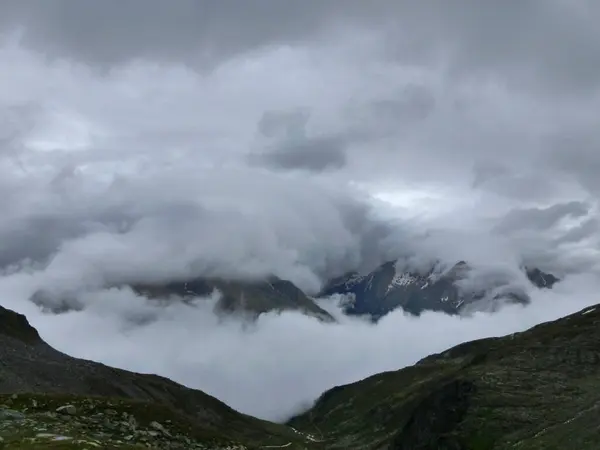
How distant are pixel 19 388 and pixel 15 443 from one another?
105092mm

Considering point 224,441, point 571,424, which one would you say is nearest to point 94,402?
point 224,441

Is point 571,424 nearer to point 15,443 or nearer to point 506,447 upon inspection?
point 506,447

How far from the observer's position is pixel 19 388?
595ft

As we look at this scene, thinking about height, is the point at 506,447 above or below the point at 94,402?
below

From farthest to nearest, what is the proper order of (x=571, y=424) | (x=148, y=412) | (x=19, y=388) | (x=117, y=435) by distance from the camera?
1. (x=19, y=388)
2. (x=571, y=424)
3. (x=148, y=412)
4. (x=117, y=435)

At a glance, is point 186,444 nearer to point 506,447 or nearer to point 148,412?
point 148,412

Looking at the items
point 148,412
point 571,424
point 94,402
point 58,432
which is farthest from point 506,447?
point 58,432

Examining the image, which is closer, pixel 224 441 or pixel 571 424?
pixel 224 441

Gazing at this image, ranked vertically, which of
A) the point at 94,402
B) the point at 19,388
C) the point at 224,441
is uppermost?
the point at 19,388

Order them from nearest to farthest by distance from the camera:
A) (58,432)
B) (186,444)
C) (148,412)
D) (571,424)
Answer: (58,432) < (186,444) < (148,412) < (571,424)

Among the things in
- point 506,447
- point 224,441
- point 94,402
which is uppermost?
point 94,402

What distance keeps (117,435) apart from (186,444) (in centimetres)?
1574

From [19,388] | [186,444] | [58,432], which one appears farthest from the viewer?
[19,388]

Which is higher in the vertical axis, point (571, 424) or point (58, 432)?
point (58, 432)
